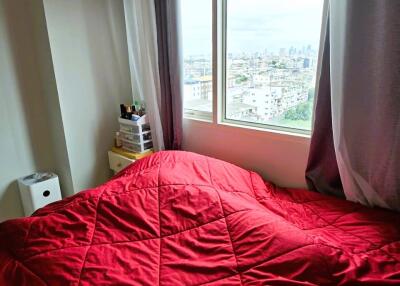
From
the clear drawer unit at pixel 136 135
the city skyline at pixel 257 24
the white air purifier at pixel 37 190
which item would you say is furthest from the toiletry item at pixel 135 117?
the white air purifier at pixel 37 190

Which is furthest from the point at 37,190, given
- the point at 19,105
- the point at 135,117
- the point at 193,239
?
the point at 193,239

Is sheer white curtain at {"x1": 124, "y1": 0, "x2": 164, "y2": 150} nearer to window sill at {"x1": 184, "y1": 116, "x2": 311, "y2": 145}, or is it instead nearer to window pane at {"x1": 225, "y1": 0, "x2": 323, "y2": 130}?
window sill at {"x1": 184, "y1": 116, "x2": 311, "y2": 145}

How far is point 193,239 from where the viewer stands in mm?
1139

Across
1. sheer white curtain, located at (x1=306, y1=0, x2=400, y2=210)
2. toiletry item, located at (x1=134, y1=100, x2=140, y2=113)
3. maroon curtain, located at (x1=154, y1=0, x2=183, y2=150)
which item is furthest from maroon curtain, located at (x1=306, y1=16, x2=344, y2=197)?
toiletry item, located at (x1=134, y1=100, x2=140, y2=113)

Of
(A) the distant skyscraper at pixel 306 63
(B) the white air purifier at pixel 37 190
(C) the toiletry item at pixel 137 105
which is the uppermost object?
(A) the distant skyscraper at pixel 306 63

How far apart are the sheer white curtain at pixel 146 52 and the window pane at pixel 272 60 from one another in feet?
1.85

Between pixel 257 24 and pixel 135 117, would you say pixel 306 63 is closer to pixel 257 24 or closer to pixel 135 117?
pixel 257 24

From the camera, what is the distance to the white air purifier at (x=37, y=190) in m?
2.07

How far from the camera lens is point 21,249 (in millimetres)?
1098

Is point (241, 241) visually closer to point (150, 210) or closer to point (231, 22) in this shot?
point (150, 210)

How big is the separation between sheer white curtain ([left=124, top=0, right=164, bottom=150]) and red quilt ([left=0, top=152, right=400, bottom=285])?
0.75 metres

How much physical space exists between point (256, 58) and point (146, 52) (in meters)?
0.86

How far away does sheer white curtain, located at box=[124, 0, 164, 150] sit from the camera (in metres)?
2.10

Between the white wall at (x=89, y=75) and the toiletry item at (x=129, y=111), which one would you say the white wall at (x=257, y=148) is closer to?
the toiletry item at (x=129, y=111)
